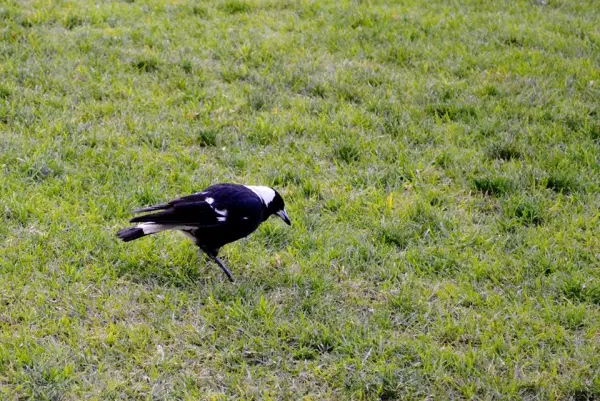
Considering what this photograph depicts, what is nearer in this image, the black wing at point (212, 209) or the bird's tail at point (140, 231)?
the bird's tail at point (140, 231)

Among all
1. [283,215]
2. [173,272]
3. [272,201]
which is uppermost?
[272,201]

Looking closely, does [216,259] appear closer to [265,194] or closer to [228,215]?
[228,215]

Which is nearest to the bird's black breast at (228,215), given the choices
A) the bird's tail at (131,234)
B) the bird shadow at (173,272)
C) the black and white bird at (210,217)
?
the black and white bird at (210,217)

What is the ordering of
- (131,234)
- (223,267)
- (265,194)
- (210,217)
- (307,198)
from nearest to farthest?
(131,234) < (210,217) < (223,267) < (265,194) < (307,198)

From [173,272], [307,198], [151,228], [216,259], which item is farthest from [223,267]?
[307,198]

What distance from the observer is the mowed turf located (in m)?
3.96

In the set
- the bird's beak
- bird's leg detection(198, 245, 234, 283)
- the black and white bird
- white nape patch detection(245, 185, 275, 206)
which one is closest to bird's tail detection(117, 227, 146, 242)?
the black and white bird

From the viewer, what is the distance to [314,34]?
809cm

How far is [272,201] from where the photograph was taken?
4805mm

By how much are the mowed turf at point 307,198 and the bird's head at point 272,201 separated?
0.23 metres

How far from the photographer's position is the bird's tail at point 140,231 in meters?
4.32

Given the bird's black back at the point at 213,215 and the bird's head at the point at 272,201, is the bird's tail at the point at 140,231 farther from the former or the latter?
the bird's head at the point at 272,201

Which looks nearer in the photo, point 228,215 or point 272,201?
point 228,215

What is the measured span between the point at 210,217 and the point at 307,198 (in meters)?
1.19
